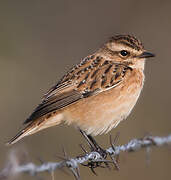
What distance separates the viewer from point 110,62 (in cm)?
811

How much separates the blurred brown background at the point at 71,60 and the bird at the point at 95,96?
7.89 ft

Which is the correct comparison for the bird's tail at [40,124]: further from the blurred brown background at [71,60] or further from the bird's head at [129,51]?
the blurred brown background at [71,60]

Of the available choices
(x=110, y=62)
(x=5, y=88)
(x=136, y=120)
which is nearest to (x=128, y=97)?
(x=110, y=62)

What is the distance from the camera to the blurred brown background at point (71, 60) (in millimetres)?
11039

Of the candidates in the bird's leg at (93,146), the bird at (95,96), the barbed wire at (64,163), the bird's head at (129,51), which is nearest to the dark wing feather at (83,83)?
the bird at (95,96)

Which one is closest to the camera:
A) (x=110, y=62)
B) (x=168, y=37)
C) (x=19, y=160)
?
(x=19, y=160)

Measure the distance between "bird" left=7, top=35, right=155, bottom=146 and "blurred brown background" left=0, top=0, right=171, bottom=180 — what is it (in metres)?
2.40

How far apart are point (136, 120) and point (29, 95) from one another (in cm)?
282

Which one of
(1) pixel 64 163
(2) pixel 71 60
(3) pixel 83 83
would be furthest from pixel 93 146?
(2) pixel 71 60

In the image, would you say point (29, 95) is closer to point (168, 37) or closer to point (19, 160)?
point (168, 37)

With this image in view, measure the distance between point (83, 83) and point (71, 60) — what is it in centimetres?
650

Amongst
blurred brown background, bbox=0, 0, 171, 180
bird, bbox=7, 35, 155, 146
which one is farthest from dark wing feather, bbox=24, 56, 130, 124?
blurred brown background, bbox=0, 0, 171, 180

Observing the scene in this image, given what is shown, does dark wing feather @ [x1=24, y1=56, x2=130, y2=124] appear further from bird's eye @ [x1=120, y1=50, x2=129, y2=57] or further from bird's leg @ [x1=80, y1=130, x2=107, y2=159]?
bird's leg @ [x1=80, y1=130, x2=107, y2=159]

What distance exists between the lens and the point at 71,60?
14.1 m
